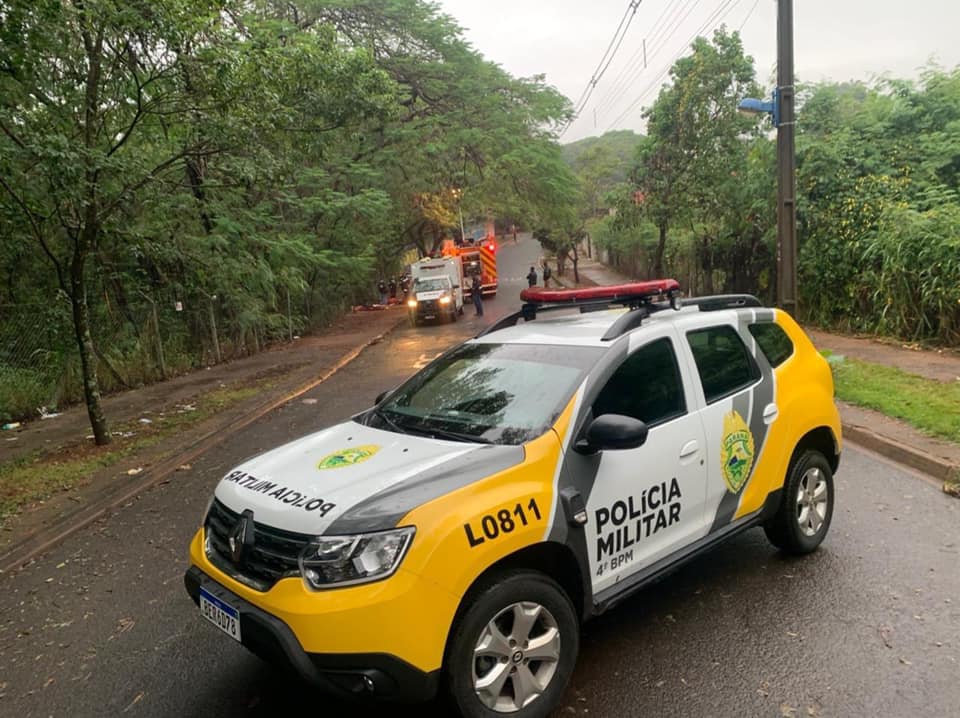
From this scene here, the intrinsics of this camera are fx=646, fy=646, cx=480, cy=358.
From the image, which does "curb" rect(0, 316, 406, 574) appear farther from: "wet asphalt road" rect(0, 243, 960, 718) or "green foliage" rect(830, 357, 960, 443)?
"green foliage" rect(830, 357, 960, 443)

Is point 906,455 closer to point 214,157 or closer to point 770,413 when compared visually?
point 770,413

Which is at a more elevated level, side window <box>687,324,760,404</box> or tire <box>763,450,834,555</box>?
side window <box>687,324,760,404</box>

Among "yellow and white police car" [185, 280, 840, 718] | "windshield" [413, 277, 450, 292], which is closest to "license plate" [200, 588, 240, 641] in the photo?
"yellow and white police car" [185, 280, 840, 718]

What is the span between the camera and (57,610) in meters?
4.13

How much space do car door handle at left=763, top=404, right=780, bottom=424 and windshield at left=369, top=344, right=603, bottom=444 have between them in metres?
1.24

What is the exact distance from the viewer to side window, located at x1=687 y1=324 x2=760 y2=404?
358 cm

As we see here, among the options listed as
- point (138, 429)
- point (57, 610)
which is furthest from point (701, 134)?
point (57, 610)

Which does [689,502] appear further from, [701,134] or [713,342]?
[701,134]

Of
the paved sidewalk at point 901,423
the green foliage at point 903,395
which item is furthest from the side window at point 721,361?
Result: the green foliage at point 903,395

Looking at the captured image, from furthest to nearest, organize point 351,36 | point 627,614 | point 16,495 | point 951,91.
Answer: point 351,36
point 951,91
point 16,495
point 627,614

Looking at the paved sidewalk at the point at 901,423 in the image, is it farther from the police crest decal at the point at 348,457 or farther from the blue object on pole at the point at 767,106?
the police crest decal at the point at 348,457

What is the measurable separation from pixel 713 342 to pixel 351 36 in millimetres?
20622

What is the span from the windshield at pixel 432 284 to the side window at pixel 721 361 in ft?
69.8

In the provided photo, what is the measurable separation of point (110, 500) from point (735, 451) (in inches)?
222
